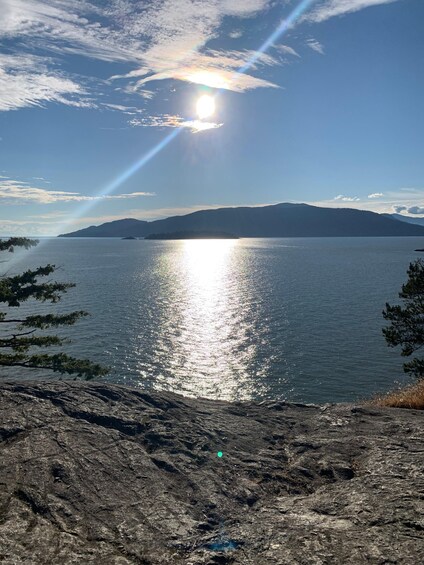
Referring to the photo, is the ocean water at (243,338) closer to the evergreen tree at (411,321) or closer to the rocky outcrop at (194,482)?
the evergreen tree at (411,321)

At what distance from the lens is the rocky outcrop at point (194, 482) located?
29.2 feet

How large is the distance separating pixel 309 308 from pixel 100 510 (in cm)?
6908

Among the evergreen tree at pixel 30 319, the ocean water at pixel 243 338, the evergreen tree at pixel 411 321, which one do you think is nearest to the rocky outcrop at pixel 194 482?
the evergreen tree at pixel 30 319

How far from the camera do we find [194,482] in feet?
39.2

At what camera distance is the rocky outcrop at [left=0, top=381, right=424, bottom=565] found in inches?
350

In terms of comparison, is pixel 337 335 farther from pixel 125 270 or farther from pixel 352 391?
A: pixel 125 270

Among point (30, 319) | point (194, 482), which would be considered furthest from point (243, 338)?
point (194, 482)

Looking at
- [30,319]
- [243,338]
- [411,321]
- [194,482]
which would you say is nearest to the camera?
[194,482]

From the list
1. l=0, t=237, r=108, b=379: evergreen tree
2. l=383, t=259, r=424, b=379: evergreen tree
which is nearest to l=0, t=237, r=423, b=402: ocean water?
l=383, t=259, r=424, b=379: evergreen tree

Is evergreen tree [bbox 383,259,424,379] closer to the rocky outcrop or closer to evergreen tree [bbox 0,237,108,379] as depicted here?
the rocky outcrop

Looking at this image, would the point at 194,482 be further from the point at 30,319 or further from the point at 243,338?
the point at 243,338

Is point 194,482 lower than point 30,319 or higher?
lower

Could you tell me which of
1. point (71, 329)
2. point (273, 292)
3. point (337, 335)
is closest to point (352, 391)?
point (337, 335)

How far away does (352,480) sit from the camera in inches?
473
